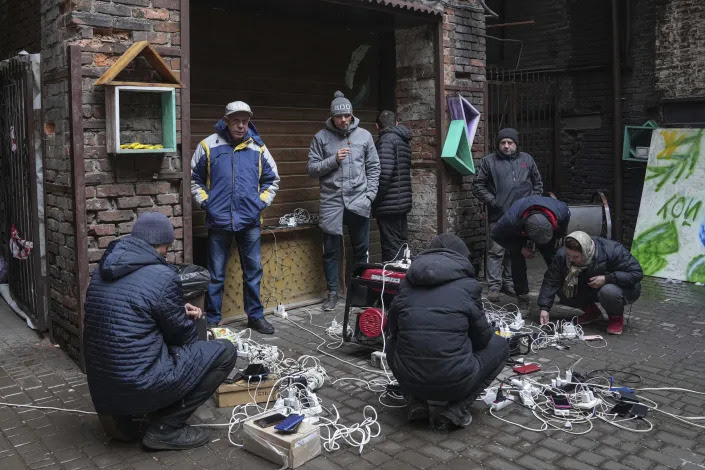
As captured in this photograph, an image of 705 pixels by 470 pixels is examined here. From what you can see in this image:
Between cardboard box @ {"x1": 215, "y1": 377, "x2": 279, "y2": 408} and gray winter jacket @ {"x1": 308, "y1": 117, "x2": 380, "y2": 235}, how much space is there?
2.87 m

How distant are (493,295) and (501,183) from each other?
1309mm

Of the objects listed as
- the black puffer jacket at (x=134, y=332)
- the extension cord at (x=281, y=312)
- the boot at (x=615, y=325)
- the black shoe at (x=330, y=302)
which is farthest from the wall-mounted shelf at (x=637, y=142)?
the black puffer jacket at (x=134, y=332)

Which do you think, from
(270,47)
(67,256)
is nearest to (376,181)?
(270,47)

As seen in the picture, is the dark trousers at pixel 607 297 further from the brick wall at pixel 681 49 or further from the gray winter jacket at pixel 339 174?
the brick wall at pixel 681 49

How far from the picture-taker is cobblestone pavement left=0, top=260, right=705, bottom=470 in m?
4.15

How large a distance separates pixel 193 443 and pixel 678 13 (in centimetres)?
944

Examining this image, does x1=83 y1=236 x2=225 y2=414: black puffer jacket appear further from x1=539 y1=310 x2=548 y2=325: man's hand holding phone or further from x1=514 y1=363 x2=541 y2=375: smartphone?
x1=539 y1=310 x2=548 y2=325: man's hand holding phone

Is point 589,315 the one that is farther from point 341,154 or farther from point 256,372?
point 256,372

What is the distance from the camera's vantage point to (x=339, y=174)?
24.9 ft

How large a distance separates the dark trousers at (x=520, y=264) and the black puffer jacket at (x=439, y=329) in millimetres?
3012

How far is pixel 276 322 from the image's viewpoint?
7.28m

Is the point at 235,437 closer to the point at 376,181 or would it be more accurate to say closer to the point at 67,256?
the point at 67,256

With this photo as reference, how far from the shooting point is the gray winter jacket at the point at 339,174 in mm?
7578

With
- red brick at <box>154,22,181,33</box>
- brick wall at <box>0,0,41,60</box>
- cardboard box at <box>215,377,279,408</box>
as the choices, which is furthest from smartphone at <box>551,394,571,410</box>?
brick wall at <box>0,0,41,60</box>
